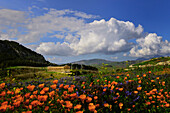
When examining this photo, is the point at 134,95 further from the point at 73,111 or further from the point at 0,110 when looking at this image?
the point at 0,110

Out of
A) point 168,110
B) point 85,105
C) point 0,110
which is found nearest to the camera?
point 0,110

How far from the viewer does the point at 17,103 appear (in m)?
2.26

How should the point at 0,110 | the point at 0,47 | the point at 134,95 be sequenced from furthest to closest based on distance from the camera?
1. the point at 0,47
2. the point at 134,95
3. the point at 0,110

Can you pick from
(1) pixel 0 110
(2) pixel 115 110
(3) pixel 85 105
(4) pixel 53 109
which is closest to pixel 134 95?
(2) pixel 115 110

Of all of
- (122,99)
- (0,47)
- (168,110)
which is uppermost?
(0,47)

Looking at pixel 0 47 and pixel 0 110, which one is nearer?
pixel 0 110

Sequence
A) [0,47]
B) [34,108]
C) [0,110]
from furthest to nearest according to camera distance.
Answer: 1. [0,47]
2. [34,108]
3. [0,110]

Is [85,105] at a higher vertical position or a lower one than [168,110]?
higher

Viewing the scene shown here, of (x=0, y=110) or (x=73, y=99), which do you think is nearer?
(x=0, y=110)

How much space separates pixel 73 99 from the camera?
8.48 ft

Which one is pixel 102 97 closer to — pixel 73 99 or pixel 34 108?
pixel 73 99

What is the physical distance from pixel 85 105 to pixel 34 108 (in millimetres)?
965

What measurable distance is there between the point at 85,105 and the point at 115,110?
0.71 metres

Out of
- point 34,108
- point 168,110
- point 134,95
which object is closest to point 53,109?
point 34,108
